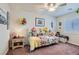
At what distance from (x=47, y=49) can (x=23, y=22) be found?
0.69m

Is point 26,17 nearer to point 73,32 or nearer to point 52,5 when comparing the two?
point 52,5

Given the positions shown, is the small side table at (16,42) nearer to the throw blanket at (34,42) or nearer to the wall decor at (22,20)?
the throw blanket at (34,42)

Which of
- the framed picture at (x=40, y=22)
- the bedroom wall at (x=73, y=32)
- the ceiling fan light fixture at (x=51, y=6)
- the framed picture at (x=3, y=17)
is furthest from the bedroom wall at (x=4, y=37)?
the bedroom wall at (x=73, y=32)

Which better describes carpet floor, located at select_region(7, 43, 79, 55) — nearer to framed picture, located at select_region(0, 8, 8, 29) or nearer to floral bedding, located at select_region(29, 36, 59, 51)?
floral bedding, located at select_region(29, 36, 59, 51)

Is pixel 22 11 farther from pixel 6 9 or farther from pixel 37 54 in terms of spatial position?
pixel 37 54

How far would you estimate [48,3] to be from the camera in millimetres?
1780

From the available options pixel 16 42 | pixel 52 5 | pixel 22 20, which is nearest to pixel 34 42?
pixel 16 42

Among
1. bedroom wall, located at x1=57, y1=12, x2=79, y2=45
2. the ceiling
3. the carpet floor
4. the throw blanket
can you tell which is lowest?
the carpet floor

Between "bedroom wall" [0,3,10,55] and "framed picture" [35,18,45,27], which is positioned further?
"framed picture" [35,18,45,27]

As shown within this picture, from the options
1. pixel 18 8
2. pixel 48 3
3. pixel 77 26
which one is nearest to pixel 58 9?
pixel 48 3

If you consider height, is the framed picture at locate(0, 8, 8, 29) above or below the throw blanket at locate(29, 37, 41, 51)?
above

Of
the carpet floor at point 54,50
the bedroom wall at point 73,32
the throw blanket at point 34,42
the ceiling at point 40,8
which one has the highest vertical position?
the ceiling at point 40,8

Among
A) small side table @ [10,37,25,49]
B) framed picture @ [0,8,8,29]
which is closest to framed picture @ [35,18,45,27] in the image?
small side table @ [10,37,25,49]

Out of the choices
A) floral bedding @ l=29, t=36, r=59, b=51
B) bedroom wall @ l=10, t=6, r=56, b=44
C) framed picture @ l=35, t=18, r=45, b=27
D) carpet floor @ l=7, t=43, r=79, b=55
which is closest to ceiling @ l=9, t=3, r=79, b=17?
bedroom wall @ l=10, t=6, r=56, b=44
